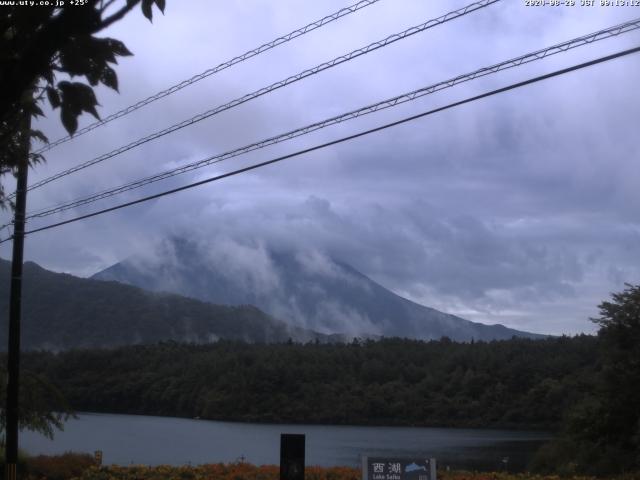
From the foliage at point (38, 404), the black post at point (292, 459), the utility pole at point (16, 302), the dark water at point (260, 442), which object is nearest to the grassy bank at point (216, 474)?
the foliage at point (38, 404)

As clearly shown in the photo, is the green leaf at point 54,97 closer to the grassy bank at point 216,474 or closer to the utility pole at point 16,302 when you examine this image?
the grassy bank at point 216,474

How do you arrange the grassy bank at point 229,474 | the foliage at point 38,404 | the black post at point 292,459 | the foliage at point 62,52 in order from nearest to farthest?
the foliage at point 62,52, the black post at point 292,459, the grassy bank at point 229,474, the foliage at point 38,404

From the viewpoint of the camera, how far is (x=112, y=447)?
2655 centimetres

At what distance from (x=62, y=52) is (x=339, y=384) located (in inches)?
1388

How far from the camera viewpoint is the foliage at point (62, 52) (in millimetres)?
3234

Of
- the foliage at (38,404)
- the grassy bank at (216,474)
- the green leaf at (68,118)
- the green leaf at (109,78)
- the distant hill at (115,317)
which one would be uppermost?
the distant hill at (115,317)

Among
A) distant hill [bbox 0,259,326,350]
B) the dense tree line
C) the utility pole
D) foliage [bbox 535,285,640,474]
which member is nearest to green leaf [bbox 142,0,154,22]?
the utility pole

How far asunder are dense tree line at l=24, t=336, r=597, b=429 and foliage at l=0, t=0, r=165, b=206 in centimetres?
3050

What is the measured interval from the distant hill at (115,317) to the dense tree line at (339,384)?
8605 millimetres

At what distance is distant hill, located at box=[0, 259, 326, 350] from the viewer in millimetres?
61469

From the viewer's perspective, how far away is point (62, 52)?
3426 millimetres

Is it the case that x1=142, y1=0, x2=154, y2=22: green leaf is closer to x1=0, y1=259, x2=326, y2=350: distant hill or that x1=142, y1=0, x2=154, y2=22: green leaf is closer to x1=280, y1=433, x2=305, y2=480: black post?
x1=280, y1=433, x2=305, y2=480: black post

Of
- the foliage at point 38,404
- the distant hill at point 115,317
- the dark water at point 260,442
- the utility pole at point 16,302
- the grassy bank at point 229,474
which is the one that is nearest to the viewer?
the grassy bank at point 229,474

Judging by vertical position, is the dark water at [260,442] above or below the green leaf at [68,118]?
below
